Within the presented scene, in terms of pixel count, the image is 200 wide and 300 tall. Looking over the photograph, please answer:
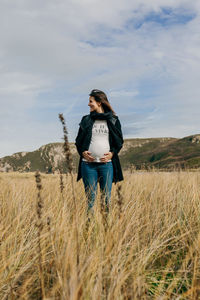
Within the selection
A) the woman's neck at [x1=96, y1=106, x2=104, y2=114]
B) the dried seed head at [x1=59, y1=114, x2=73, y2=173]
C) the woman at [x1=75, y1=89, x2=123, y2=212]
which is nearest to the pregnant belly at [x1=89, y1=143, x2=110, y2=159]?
the woman at [x1=75, y1=89, x2=123, y2=212]

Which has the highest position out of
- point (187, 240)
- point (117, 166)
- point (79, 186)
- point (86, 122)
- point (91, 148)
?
point (86, 122)

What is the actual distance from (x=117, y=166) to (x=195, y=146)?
151m

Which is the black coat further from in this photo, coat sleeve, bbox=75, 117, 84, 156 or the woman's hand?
the woman's hand

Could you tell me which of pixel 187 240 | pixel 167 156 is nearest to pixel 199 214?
pixel 187 240

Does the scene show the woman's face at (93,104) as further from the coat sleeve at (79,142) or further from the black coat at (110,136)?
the coat sleeve at (79,142)

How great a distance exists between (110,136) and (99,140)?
7.9 inches

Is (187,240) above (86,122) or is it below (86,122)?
below

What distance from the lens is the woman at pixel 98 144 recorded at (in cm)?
355

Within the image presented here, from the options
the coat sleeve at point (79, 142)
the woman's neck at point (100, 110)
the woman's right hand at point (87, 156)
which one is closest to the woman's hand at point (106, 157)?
the woman's right hand at point (87, 156)

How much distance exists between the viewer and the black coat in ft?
11.9

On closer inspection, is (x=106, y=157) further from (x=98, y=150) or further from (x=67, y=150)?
(x=67, y=150)

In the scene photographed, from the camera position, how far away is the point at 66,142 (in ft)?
4.15

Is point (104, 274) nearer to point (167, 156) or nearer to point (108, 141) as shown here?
point (108, 141)

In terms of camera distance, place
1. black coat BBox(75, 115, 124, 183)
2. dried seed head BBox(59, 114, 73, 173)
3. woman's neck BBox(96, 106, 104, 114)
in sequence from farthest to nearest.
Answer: woman's neck BBox(96, 106, 104, 114), black coat BBox(75, 115, 124, 183), dried seed head BBox(59, 114, 73, 173)
